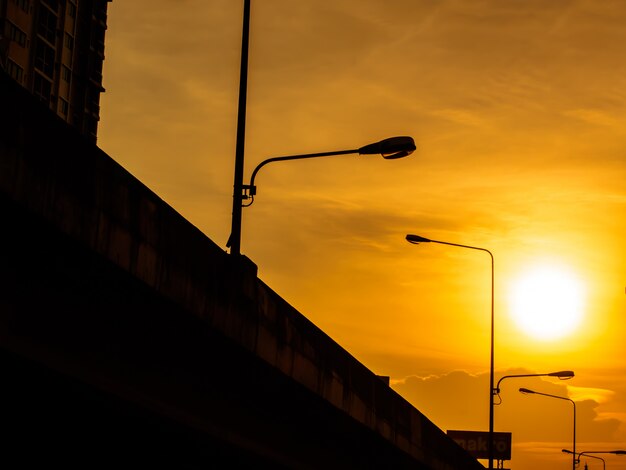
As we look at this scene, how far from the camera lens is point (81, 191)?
12336 millimetres

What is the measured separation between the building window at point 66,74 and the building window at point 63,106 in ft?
6.41

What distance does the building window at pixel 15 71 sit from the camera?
78688 mm

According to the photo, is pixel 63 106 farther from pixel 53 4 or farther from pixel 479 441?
pixel 479 441

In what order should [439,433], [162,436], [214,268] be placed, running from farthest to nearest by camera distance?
[439,433]
[162,436]
[214,268]

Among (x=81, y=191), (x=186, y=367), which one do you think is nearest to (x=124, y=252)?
(x=81, y=191)

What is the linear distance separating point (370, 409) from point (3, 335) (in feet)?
53.3

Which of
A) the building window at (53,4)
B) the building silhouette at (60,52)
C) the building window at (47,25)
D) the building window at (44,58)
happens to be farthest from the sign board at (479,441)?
the building window at (53,4)

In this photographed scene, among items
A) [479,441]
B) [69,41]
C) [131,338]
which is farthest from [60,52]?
[131,338]

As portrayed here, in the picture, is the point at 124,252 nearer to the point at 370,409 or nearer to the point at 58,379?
the point at 58,379

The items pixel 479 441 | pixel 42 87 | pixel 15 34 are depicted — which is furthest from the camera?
pixel 479 441

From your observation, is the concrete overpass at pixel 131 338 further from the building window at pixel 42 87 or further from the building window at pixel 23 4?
Result: the building window at pixel 42 87

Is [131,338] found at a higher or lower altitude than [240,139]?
lower

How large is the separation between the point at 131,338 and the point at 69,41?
80.3 m

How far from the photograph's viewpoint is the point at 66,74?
9094cm
